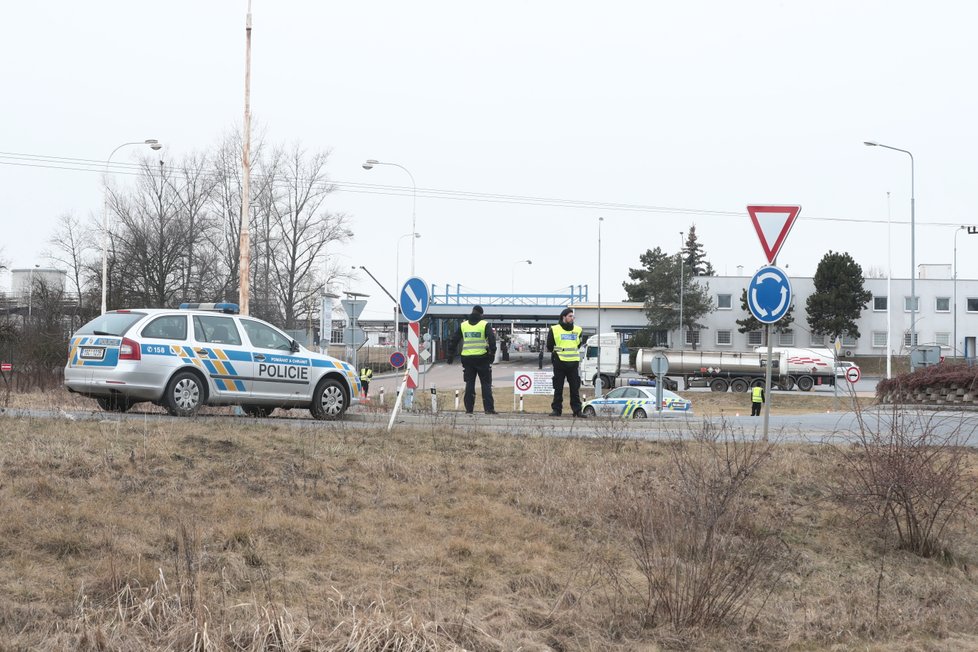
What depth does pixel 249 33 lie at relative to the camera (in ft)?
78.8

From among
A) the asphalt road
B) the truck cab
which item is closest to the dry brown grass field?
the asphalt road

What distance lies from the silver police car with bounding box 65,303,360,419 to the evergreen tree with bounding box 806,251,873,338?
228 ft

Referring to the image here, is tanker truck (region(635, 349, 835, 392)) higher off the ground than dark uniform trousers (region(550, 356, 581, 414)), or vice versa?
dark uniform trousers (region(550, 356, 581, 414))

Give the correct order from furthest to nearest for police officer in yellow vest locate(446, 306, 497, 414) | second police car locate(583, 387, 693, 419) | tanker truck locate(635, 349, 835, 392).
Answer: tanker truck locate(635, 349, 835, 392) < second police car locate(583, 387, 693, 419) < police officer in yellow vest locate(446, 306, 497, 414)

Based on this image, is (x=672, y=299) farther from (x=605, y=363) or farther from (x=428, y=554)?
(x=428, y=554)

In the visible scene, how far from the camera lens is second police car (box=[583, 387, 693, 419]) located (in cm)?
3089

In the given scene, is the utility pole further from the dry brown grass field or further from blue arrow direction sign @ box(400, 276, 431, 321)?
the dry brown grass field

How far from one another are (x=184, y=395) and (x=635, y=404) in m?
19.6

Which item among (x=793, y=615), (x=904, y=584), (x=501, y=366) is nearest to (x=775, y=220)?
(x=904, y=584)

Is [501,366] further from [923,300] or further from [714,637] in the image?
[714,637]

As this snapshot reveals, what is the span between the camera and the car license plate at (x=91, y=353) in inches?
531

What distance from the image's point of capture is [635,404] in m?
31.4

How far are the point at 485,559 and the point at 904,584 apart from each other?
131 inches

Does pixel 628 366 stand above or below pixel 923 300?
below
